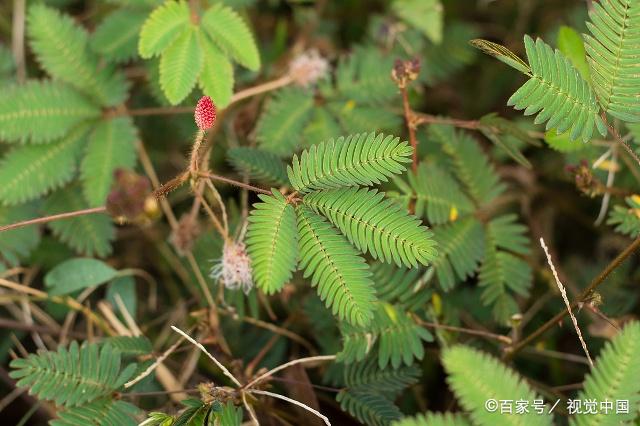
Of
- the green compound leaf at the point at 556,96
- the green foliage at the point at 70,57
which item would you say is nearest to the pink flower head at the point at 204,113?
the green compound leaf at the point at 556,96

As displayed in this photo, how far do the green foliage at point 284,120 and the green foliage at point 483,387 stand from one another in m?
1.12

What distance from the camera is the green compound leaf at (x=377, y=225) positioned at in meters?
1.72

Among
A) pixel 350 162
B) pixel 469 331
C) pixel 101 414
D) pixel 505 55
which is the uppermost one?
pixel 505 55

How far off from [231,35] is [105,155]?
0.62m

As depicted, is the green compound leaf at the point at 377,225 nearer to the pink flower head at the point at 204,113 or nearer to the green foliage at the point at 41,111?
the pink flower head at the point at 204,113

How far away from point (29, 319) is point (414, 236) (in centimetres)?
158

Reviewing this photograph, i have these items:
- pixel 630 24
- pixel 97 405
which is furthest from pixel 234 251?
pixel 630 24

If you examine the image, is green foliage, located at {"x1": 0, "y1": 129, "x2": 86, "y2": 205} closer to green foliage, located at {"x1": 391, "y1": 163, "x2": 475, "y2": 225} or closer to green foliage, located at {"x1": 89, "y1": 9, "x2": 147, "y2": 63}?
green foliage, located at {"x1": 89, "y1": 9, "x2": 147, "y2": 63}

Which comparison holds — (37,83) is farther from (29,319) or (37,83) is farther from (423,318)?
(423,318)

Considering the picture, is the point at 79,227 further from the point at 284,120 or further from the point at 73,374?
the point at 284,120

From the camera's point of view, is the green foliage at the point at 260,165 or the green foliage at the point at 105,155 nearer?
the green foliage at the point at 260,165

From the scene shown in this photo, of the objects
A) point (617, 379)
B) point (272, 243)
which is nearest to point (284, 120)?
point (272, 243)

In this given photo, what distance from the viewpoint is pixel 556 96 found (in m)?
1.72

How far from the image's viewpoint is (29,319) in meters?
2.49
